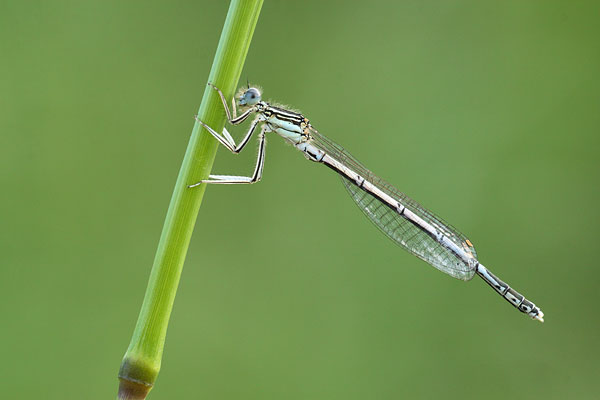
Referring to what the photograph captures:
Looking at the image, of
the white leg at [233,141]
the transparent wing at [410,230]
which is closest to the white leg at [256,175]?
the white leg at [233,141]

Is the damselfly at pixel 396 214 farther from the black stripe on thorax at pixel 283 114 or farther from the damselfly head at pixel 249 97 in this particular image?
→ the damselfly head at pixel 249 97

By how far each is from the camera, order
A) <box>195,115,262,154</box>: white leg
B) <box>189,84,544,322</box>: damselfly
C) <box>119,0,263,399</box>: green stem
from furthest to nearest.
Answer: <box>189,84,544,322</box>: damselfly
<box>195,115,262,154</box>: white leg
<box>119,0,263,399</box>: green stem

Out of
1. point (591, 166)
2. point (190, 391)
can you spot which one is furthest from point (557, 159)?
point (190, 391)

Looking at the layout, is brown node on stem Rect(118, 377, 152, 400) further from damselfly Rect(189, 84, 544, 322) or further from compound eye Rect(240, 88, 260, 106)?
damselfly Rect(189, 84, 544, 322)

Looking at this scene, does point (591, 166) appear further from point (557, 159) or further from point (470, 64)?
point (470, 64)

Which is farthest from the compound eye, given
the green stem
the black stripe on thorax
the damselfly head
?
the green stem

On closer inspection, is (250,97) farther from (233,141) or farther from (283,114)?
(233,141)
